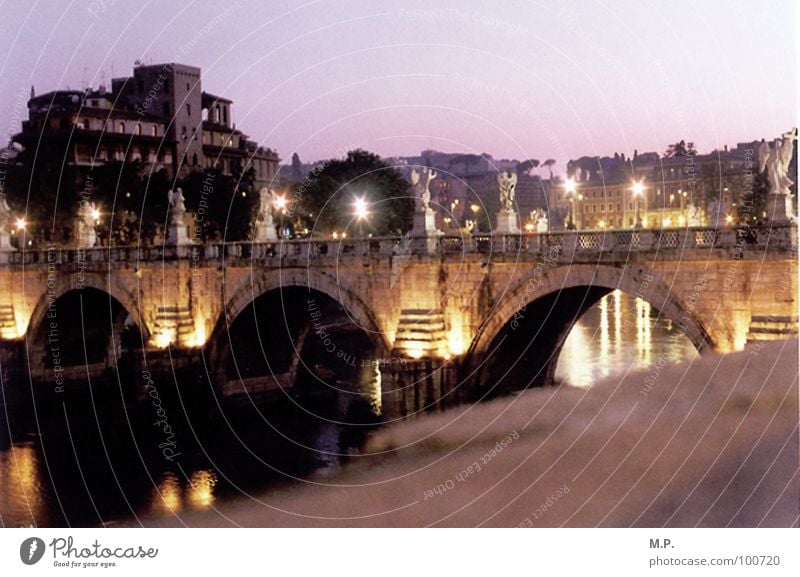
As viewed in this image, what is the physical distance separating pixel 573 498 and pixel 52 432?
1051 inches

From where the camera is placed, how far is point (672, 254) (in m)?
27.6

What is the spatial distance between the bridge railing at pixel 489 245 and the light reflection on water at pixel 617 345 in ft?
37.4

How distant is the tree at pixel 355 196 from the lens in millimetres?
70938

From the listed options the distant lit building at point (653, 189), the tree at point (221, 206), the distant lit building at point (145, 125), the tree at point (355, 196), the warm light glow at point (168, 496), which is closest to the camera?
the warm light glow at point (168, 496)

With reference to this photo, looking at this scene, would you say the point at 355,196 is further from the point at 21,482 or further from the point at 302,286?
the point at 21,482

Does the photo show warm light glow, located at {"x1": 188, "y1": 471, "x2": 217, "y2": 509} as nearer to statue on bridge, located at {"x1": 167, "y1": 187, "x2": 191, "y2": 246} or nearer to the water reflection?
the water reflection

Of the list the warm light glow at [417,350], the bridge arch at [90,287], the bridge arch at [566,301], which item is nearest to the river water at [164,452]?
the bridge arch at [90,287]

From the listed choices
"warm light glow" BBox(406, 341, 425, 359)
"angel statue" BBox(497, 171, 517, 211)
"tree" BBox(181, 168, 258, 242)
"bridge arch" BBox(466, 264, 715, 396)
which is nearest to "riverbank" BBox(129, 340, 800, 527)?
"bridge arch" BBox(466, 264, 715, 396)

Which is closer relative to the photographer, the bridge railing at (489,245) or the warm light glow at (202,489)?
the bridge railing at (489,245)

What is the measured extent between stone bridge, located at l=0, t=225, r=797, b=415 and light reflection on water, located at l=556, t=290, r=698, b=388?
1000cm

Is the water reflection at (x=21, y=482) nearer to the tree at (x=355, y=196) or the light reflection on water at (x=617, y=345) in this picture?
the light reflection on water at (x=617, y=345)

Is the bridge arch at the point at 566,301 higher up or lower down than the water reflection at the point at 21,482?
higher up

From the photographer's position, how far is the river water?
32594 millimetres

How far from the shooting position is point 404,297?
35.1 meters
